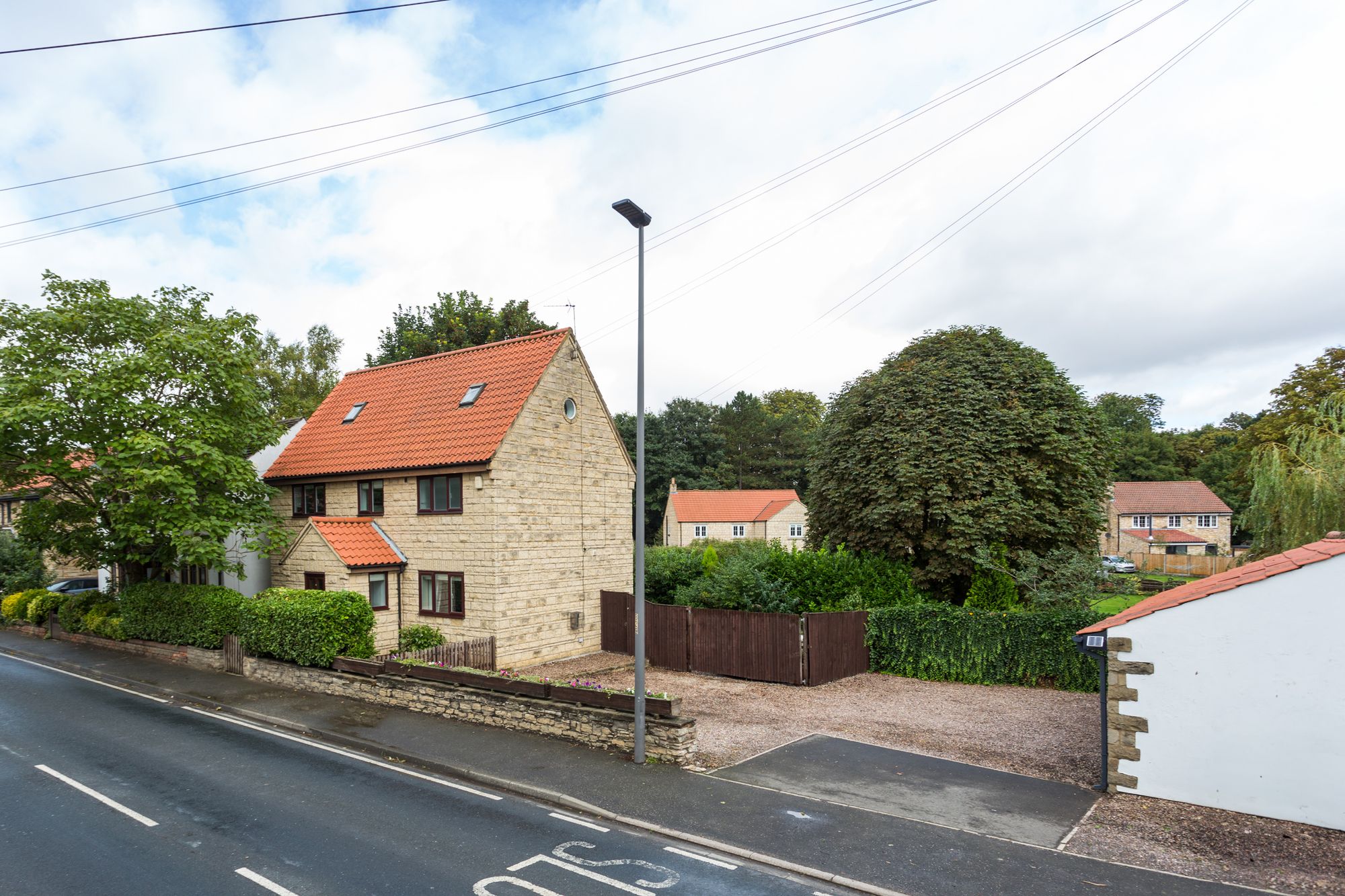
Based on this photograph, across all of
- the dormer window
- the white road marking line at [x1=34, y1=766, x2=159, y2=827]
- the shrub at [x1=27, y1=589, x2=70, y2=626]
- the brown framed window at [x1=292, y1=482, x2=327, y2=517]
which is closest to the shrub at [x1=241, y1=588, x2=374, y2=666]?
the brown framed window at [x1=292, y1=482, x2=327, y2=517]

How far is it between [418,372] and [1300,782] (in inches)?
913

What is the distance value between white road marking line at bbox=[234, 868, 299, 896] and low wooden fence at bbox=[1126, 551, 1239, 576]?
53309 millimetres

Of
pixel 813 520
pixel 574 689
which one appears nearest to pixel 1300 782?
pixel 574 689

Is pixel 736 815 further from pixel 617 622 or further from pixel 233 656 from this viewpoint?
pixel 233 656

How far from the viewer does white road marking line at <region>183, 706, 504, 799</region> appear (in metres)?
10.8

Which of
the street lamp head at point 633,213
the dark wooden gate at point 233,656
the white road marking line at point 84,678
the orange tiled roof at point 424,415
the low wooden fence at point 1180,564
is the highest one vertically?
the street lamp head at point 633,213

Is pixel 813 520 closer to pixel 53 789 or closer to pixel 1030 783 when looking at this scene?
pixel 1030 783

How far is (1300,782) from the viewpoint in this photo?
9141 mm

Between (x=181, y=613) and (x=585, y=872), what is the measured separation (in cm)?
1782

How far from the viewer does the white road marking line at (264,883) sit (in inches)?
294

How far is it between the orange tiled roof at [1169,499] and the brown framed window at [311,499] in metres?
64.1

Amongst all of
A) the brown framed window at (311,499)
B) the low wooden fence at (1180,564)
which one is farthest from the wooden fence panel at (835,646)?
the low wooden fence at (1180,564)

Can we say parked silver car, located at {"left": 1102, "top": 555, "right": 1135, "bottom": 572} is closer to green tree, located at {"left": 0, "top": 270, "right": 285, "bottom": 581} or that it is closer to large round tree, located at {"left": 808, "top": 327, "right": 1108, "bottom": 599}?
large round tree, located at {"left": 808, "top": 327, "right": 1108, "bottom": 599}

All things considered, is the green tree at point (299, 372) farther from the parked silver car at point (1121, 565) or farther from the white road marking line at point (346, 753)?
the parked silver car at point (1121, 565)
